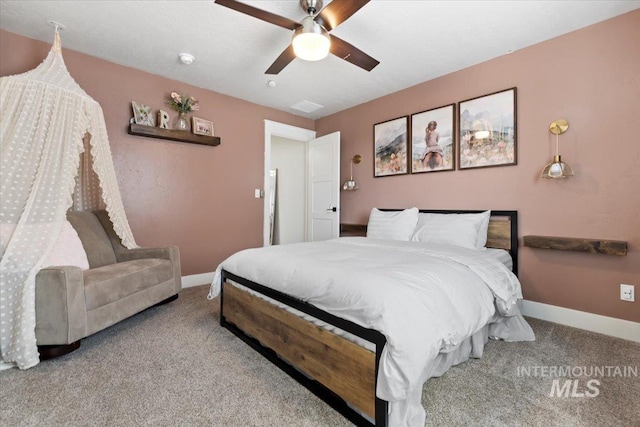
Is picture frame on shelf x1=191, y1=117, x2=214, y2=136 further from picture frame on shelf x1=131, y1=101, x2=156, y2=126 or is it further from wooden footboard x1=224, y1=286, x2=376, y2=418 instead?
wooden footboard x1=224, y1=286, x2=376, y2=418

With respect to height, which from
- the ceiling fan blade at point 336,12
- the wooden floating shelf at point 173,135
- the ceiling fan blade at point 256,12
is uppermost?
the ceiling fan blade at point 336,12

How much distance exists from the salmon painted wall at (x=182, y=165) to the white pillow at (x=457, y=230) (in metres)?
2.44

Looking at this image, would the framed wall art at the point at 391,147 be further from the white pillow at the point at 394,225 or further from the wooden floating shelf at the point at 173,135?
the wooden floating shelf at the point at 173,135

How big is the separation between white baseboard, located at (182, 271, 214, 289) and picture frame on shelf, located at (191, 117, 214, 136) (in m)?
1.79

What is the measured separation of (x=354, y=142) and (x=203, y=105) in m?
2.11

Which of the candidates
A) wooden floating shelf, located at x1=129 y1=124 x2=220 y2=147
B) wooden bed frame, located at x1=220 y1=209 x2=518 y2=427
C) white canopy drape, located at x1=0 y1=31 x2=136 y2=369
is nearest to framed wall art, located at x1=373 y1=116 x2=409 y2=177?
wooden floating shelf, located at x1=129 y1=124 x2=220 y2=147

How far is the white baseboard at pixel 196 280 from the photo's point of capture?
365cm

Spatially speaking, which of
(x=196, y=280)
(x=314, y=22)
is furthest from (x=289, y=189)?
(x=314, y=22)

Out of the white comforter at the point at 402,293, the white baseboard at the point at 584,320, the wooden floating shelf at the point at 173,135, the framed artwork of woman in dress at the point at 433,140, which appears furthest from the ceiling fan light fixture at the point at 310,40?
the white baseboard at the point at 584,320

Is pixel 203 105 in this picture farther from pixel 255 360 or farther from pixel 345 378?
pixel 345 378

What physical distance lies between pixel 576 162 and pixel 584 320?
1310 millimetres

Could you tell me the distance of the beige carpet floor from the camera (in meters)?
1.40

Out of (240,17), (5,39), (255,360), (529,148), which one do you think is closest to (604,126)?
(529,148)

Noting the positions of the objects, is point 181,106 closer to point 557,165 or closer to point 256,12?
point 256,12
